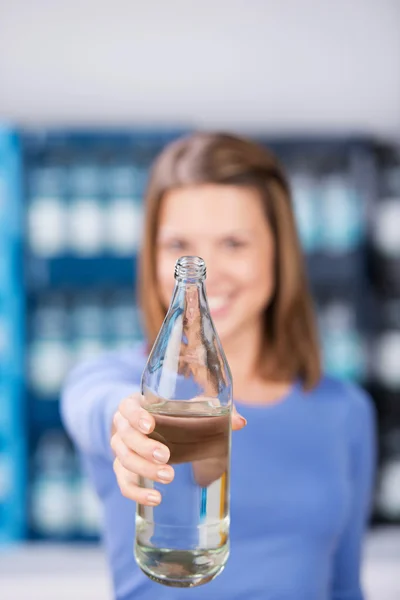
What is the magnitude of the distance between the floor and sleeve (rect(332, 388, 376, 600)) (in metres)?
1.14

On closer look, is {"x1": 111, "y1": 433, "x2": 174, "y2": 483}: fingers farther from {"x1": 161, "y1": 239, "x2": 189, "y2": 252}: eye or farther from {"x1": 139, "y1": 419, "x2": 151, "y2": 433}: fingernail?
{"x1": 161, "y1": 239, "x2": 189, "y2": 252}: eye

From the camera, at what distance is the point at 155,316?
726 mm

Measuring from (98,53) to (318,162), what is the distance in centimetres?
87

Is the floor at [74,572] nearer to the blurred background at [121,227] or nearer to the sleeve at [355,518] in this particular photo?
the blurred background at [121,227]

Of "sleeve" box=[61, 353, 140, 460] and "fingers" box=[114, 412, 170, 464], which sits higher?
"fingers" box=[114, 412, 170, 464]

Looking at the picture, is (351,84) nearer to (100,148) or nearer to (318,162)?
(318,162)

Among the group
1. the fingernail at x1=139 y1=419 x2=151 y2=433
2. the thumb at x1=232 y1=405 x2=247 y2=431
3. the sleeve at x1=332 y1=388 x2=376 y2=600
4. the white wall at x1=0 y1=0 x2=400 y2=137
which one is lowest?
the sleeve at x1=332 y1=388 x2=376 y2=600

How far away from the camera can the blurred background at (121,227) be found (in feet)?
7.45

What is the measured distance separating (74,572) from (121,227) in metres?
1.16

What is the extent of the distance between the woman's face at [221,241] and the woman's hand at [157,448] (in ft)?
0.76

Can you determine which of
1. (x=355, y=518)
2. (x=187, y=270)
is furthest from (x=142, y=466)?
(x=355, y=518)

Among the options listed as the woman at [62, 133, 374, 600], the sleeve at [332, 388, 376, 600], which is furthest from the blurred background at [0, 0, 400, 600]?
the woman at [62, 133, 374, 600]

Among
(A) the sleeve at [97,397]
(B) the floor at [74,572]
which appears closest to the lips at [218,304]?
(A) the sleeve at [97,397]

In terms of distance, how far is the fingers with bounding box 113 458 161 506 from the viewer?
41cm
